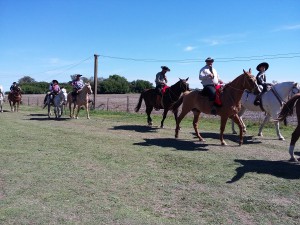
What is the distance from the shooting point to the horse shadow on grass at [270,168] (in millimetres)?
6652

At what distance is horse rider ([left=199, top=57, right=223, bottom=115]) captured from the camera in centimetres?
999

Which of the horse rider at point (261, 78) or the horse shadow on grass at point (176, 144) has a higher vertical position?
the horse rider at point (261, 78)

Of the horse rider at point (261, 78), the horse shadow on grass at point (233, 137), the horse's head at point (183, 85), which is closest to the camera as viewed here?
the horse shadow on grass at point (233, 137)

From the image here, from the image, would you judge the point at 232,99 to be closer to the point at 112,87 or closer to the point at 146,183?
the point at 146,183

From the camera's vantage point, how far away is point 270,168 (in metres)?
7.25

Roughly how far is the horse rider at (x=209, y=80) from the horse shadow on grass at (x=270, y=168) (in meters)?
2.63

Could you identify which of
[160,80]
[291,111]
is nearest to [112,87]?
[160,80]

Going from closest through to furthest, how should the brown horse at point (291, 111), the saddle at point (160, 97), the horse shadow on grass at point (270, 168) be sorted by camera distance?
the horse shadow on grass at point (270, 168), the brown horse at point (291, 111), the saddle at point (160, 97)

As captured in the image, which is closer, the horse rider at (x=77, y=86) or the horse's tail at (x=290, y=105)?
the horse's tail at (x=290, y=105)

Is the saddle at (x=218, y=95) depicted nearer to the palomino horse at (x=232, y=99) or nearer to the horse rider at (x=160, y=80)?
the palomino horse at (x=232, y=99)

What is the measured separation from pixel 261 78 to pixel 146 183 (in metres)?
7.25

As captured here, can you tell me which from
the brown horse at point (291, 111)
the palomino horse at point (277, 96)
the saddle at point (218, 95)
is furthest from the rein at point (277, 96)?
the brown horse at point (291, 111)

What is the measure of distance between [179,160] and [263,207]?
3056 mm

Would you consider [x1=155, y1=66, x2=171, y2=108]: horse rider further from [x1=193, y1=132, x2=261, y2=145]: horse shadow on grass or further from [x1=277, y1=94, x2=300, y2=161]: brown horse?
[x1=277, y1=94, x2=300, y2=161]: brown horse
